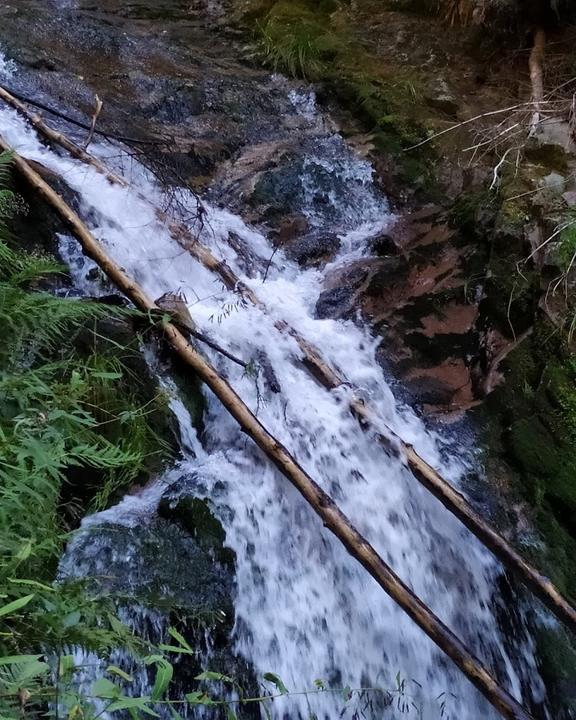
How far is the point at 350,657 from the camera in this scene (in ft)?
10.1

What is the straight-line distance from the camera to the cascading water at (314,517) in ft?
9.94

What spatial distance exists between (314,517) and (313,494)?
62cm

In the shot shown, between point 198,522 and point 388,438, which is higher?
point 388,438

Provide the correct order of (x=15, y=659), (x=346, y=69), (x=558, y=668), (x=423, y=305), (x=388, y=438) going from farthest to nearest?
(x=346, y=69)
(x=423, y=305)
(x=388, y=438)
(x=558, y=668)
(x=15, y=659)

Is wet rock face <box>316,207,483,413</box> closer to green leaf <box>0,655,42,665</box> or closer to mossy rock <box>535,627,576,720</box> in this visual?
mossy rock <box>535,627,576,720</box>

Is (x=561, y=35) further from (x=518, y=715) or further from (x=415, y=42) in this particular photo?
(x=518, y=715)

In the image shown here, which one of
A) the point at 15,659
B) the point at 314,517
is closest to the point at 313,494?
the point at 314,517

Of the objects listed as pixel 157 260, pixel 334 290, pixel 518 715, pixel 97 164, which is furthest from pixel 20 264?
pixel 518 715

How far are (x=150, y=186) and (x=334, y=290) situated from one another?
197 centimetres

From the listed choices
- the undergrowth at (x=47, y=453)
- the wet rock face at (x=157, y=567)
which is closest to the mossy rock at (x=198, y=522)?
the wet rock face at (x=157, y=567)

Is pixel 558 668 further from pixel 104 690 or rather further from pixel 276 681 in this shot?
pixel 104 690

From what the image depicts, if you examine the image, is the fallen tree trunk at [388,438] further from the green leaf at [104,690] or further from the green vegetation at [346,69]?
the green vegetation at [346,69]

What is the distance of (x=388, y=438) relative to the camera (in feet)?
12.2

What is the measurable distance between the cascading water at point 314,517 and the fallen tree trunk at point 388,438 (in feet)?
0.27
